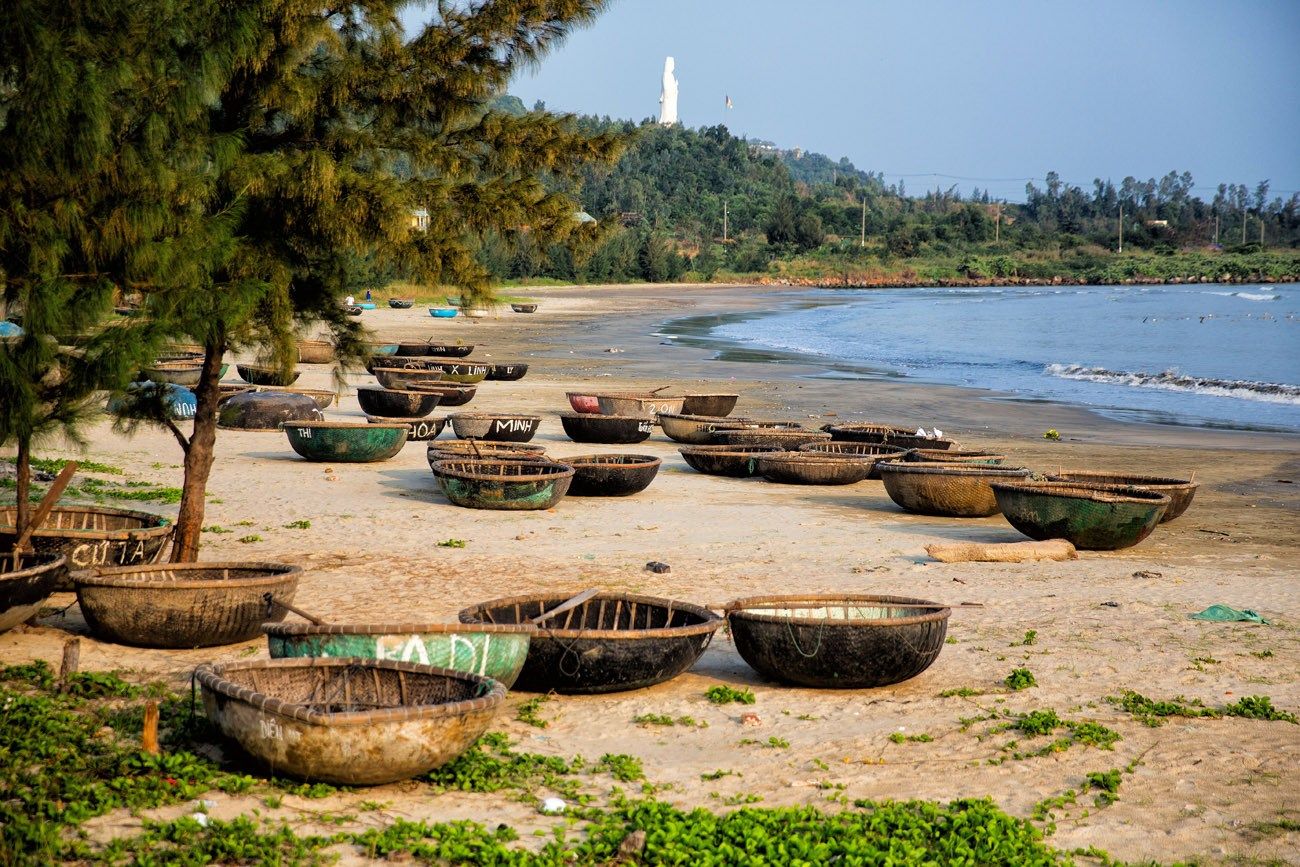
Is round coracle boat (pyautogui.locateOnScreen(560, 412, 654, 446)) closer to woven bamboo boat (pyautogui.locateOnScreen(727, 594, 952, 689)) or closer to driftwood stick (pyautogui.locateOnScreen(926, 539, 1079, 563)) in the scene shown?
driftwood stick (pyautogui.locateOnScreen(926, 539, 1079, 563))

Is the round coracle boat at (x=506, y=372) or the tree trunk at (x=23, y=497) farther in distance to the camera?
the round coracle boat at (x=506, y=372)

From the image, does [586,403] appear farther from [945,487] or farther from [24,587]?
[24,587]

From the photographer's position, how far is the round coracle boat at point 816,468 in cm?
1794

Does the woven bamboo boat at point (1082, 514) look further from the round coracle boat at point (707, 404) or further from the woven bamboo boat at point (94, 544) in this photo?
the round coracle boat at point (707, 404)

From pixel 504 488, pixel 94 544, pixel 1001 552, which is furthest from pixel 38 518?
pixel 1001 552

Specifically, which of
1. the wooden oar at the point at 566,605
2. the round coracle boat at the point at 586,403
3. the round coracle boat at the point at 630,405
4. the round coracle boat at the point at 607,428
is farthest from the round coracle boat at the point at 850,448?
the wooden oar at the point at 566,605

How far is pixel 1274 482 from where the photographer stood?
804 inches

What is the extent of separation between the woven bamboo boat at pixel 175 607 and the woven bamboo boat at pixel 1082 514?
25.4ft

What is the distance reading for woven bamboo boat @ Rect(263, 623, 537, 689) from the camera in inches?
292

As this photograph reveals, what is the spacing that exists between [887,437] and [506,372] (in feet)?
47.0

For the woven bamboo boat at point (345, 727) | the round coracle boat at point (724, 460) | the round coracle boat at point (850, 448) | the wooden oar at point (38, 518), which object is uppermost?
the wooden oar at point (38, 518)

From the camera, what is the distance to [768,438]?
19969mm

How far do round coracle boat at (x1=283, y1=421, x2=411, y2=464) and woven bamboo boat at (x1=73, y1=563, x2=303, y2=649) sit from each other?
30.3 ft

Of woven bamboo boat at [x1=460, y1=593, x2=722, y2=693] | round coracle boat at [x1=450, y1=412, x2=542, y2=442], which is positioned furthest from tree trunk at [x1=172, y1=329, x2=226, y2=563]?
round coracle boat at [x1=450, y1=412, x2=542, y2=442]
